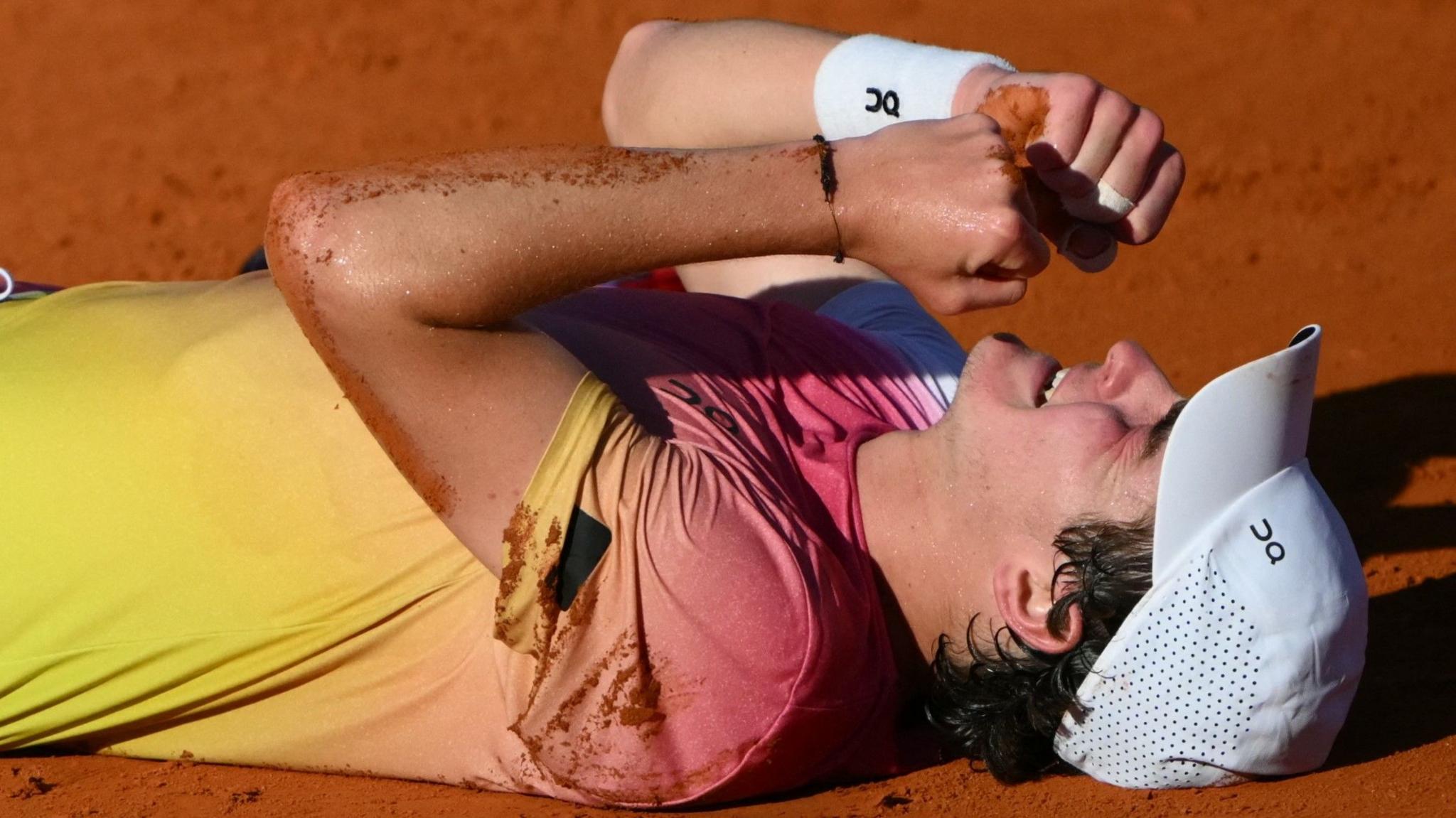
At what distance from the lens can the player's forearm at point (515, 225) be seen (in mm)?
1949

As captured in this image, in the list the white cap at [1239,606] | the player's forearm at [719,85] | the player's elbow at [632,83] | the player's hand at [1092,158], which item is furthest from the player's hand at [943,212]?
the player's elbow at [632,83]

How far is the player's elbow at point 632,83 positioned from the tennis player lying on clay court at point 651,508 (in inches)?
29.6

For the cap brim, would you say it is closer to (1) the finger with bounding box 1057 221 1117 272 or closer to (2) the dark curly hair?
(2) the dark curly hair

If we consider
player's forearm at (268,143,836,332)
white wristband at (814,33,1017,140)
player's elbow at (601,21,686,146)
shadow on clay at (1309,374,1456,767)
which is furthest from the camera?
player's elbow at (601,21,686,146)

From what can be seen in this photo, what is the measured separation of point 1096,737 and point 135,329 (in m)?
1.58

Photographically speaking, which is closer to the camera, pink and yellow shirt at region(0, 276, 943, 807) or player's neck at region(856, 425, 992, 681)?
pink and yellow shirt at region(0, 276, 943, 807)

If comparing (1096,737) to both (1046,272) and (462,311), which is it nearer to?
(462,311)

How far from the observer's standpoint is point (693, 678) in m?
2.11

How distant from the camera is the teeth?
8.01 ft

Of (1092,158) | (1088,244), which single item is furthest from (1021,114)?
(1088,244)

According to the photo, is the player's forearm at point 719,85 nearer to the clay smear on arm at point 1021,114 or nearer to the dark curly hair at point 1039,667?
the clay smear on arm at point 1021,114

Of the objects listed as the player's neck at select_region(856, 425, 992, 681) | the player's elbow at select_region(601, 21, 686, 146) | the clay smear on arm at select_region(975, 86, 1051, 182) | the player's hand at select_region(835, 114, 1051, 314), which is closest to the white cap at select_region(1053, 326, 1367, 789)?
the player's neck at select_region(856, 425, 992, 681)

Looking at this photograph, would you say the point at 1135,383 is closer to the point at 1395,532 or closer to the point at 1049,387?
the point at 1049,387

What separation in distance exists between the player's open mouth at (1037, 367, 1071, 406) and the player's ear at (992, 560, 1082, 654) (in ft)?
0.94
